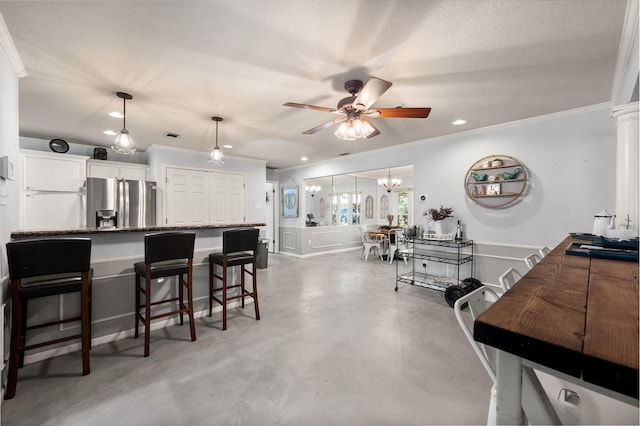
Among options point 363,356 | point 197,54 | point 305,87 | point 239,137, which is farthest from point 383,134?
point 363,356

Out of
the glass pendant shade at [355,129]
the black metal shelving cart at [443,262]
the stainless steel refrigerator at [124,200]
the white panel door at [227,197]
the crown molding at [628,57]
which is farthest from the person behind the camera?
the white panel door at [227,197]

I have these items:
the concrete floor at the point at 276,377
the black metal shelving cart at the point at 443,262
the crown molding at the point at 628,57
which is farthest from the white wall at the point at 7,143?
the black metal shelving cart at the point at 443,262

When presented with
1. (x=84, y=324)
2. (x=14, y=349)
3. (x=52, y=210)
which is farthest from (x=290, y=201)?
(x=14, y=349)

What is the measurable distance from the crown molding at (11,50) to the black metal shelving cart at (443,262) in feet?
14.3

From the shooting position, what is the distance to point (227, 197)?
588cm

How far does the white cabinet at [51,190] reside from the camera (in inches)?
158

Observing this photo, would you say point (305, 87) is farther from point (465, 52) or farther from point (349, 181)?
point (349, 181)

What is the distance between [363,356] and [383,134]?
3241 mm

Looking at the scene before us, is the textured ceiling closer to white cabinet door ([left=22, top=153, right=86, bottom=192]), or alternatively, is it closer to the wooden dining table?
white cabinet door ([left=22, top=153, right=86, bottom=192])

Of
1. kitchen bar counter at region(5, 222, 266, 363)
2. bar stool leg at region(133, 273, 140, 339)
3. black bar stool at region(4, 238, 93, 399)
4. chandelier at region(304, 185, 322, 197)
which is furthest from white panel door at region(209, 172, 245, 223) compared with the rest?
black bar stool at region(4, 238, 93, 399)

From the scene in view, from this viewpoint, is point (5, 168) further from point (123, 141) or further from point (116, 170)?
point (116, 170)

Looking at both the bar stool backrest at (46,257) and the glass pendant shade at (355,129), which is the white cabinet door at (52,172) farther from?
the glass pendant shade at (355,129)

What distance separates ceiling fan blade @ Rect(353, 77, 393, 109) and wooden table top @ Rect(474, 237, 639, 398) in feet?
5.21

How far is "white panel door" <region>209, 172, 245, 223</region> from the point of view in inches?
224
